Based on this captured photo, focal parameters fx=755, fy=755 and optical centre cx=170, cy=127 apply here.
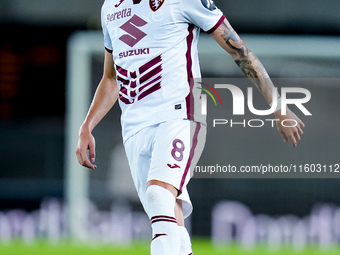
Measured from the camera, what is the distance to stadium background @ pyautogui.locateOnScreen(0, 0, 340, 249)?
322 inches

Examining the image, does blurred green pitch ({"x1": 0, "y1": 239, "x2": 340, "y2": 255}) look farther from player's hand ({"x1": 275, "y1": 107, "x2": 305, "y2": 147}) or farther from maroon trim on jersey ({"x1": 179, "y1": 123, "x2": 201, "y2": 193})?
player's hand ({"x1": 275, "y1": 107, "x2": 305, "y2": 147})

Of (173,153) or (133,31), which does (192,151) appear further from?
(133,31)

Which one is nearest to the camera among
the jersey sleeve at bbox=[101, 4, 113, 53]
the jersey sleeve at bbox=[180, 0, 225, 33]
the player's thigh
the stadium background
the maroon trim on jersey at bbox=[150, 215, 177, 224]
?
the maroon trim on jersey at bbox=[150, 215, 177, 224]

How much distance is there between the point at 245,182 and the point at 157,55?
17.5 ft

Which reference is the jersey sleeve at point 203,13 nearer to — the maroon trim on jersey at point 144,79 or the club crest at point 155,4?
the club crest at point 155,4

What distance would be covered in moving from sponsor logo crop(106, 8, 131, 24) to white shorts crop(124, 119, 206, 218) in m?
0.54

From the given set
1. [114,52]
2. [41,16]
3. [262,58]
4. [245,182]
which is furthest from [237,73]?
[114,52]

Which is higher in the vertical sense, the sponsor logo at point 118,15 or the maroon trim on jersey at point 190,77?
the sponsor logo at point 118,15

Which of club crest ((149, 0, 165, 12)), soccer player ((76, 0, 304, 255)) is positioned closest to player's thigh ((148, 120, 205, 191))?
soccer player ((76, 0, 304, 255))

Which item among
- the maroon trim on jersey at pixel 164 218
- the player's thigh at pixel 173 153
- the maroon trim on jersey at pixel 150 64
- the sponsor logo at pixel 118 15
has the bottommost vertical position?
the maroon trim on jersey at pixel 164 218

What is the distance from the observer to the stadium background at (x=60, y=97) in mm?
8180

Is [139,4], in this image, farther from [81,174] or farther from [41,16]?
[41,16]

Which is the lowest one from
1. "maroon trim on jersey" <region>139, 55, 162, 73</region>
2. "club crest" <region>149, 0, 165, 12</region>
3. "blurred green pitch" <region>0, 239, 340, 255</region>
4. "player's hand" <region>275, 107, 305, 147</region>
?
"blurred green pitch" <region>0, 239, 340, 255</region>

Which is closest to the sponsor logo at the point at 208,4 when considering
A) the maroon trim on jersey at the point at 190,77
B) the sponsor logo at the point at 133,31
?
the maroon trim on jersey at the point at 190,77
